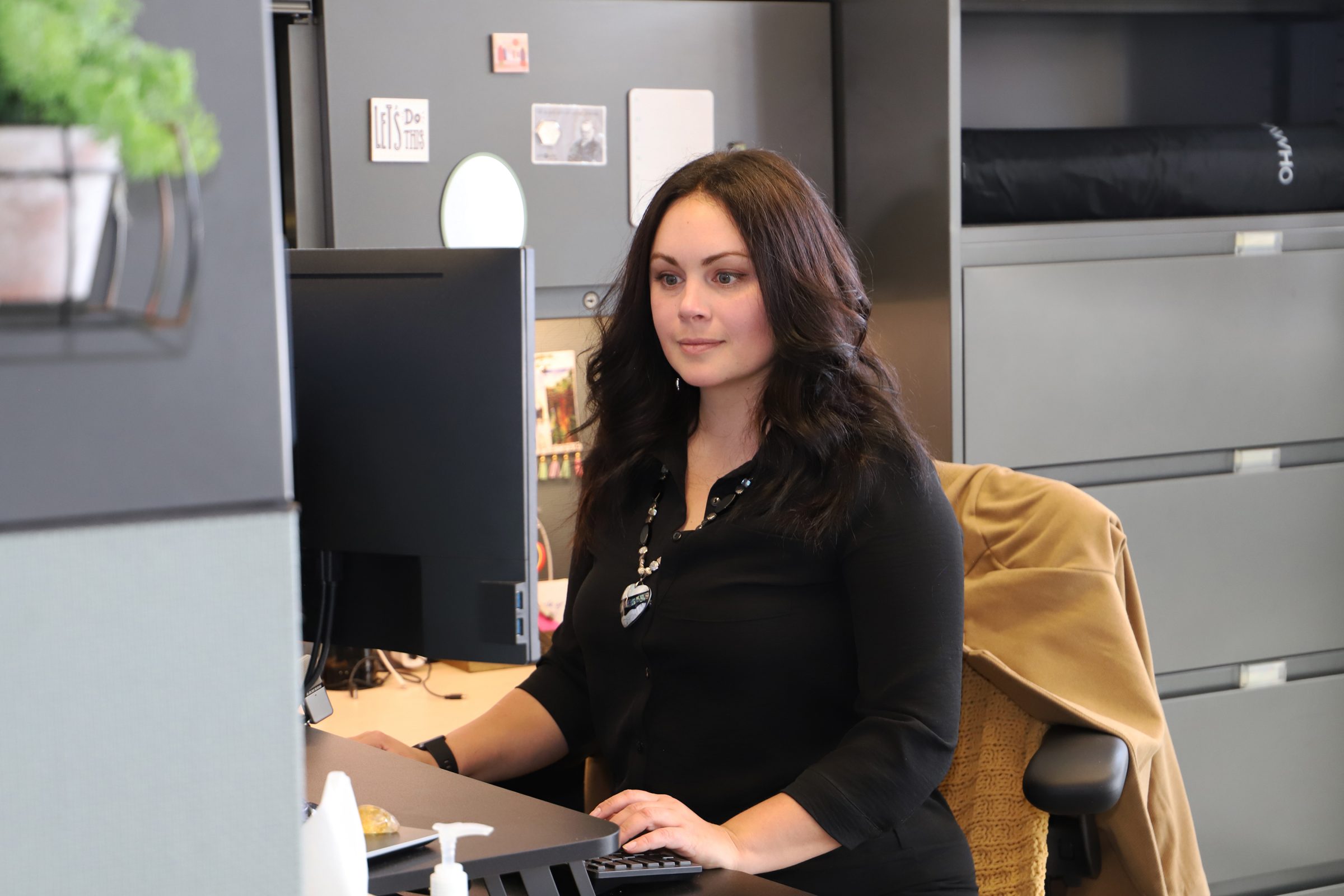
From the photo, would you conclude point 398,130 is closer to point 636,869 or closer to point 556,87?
point 556,87

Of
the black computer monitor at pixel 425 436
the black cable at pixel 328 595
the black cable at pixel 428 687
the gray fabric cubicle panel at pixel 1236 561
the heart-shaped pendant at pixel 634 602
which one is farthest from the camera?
the gray fabric cubicle panel at pixel 1236 561

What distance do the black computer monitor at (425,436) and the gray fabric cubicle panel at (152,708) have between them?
55cm

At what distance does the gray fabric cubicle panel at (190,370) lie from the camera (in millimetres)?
441

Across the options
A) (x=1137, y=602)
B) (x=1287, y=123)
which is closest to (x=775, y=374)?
(x=1137, y=602)

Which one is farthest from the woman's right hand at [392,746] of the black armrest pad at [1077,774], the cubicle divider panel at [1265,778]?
the cubicle divider panel at [1265,778]

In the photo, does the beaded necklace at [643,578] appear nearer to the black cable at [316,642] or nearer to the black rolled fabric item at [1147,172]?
the black cable at [316,642]

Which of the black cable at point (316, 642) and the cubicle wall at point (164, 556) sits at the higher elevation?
the cubicle wall at point (164, 556)

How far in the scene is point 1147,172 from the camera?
7.33ft

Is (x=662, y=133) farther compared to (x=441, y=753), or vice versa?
(x=662, y=133)

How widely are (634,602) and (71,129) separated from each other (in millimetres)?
1089

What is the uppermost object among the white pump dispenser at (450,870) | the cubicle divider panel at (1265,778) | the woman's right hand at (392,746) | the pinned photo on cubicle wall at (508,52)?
the pinned photo on cubicle wall at (508,52)

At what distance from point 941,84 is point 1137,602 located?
37.2 inches

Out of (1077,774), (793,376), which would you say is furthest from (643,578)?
(1077,774)

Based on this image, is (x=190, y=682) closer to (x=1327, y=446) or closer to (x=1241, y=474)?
(x=1241, y=474)
